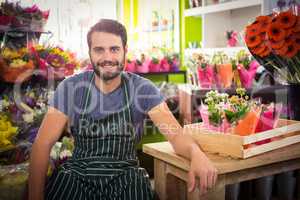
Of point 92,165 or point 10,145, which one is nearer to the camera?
point 92,165

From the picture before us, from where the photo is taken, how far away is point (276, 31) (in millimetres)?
1941

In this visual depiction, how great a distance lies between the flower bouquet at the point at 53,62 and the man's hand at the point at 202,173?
1561 mm

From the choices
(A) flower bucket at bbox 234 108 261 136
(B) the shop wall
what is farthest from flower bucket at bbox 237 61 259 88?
(B) the shop wall

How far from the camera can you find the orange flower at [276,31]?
1932mm

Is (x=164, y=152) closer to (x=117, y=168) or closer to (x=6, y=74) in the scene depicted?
(x=117, y=168)

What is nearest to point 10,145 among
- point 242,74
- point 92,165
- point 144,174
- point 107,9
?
point 92,165

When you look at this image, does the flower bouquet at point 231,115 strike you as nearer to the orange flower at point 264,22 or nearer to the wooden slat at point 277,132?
the wooden slat at point 277,132

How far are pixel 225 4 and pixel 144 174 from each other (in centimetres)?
301

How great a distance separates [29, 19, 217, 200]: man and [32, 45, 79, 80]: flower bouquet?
36.0 inches

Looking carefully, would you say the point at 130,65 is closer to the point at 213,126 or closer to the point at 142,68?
the point at 142,68

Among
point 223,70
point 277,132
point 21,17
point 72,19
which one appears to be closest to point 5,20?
point 21,17

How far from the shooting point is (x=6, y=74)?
2.69 m

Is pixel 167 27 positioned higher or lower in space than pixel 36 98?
higher

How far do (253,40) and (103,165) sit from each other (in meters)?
0.97
